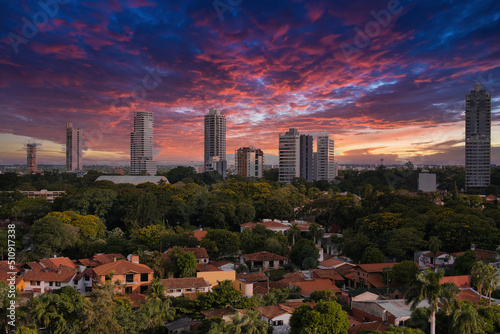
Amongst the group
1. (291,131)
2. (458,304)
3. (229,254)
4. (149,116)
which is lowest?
(229,254)

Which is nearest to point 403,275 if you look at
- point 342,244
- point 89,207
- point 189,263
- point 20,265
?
point 342,244

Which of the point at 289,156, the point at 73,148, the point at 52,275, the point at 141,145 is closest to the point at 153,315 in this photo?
the point at 52,275

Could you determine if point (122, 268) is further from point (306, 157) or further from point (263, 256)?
point (306, 157)

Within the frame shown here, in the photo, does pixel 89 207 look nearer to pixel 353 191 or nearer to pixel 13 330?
pixel 13 330

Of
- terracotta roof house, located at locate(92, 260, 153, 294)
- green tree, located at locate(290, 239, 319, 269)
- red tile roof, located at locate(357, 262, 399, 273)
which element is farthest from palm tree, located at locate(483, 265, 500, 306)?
terracotta roof house, located at locate(92, 260, 153, 294)

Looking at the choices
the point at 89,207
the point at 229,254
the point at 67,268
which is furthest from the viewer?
the point at 89,207

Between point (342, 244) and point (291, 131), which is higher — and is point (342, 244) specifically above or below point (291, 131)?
below

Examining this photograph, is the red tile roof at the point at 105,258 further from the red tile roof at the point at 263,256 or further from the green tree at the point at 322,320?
the green tree at the point at 322,320
